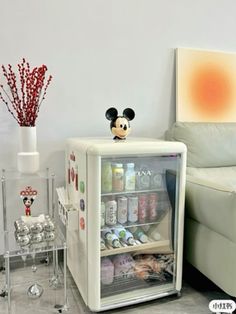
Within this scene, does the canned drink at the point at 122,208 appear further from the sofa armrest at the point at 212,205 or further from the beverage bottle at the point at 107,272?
the sofa armrest at the point at 212,205

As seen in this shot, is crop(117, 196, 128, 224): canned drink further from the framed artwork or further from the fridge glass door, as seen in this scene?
the framed artwork

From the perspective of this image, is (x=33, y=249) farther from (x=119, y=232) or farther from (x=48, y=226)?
(x=119, y=232)

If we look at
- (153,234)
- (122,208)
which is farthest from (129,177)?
(153,234)

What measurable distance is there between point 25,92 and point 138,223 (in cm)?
105

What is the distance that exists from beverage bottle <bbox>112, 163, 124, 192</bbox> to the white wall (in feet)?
1.84

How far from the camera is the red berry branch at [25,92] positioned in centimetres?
171

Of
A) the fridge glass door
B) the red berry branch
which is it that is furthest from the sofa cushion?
the red berry branch

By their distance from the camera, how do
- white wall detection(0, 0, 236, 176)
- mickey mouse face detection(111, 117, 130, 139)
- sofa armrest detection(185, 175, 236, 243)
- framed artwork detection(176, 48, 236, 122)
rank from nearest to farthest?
1. sofa armrest detection(185, 175, 236, 243)
2. mickey mouse face detection(111, 117, 130, 139)
3. white wall detection(0, 0, 236, 176)
4. framed artwork detection(176, 48, 236, 122)

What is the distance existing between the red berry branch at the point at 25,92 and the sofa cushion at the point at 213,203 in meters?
1.00

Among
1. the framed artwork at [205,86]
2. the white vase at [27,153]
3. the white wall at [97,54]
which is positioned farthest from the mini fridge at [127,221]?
the framed artwork at [205,86]

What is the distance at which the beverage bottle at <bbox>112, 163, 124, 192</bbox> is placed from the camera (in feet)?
5.04

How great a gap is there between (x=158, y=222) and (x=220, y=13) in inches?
68.3

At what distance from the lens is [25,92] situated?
1.82 m

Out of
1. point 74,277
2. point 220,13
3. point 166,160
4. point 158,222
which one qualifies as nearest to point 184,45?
point 220,13
